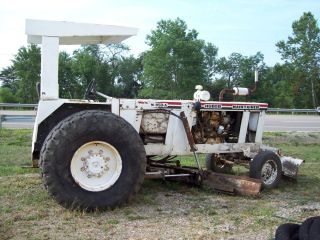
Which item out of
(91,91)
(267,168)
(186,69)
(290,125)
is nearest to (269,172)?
(267,168)

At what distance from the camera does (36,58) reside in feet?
170

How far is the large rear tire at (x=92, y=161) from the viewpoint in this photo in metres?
6.02

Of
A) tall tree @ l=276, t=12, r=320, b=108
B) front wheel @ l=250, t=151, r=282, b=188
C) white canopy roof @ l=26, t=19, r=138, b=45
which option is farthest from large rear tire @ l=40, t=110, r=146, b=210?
tall tree @ l=276, t=12, r=320, b=108

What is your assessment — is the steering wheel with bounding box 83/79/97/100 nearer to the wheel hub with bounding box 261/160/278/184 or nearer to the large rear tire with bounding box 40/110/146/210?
the large rear tire with bounding box 40/110/146/210

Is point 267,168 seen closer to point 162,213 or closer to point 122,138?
point 162,213

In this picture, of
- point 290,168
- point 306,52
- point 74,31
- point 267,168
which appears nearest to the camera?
point 74,31

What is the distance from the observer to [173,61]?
2119 inches

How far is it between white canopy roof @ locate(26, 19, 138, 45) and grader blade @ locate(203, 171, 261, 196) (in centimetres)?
240

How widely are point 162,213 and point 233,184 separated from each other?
5.27 ft

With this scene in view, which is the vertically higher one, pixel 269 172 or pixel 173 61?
pixel 173 61

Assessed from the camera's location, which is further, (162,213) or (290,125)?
(290,125)

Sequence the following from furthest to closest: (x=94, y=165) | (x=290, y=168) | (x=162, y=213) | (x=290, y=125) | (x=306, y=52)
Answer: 1. (x=306, y=52)
2. (x=290, y=125)
3. (x=290, y=168)
4. (x=94, y=165)
5. (x=162, y=213)

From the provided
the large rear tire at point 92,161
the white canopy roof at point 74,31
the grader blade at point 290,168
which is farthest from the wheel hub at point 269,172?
the white canopy roof at point 74,31

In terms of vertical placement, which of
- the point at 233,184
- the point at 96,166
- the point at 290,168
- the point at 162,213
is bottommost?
the point at 162,213
